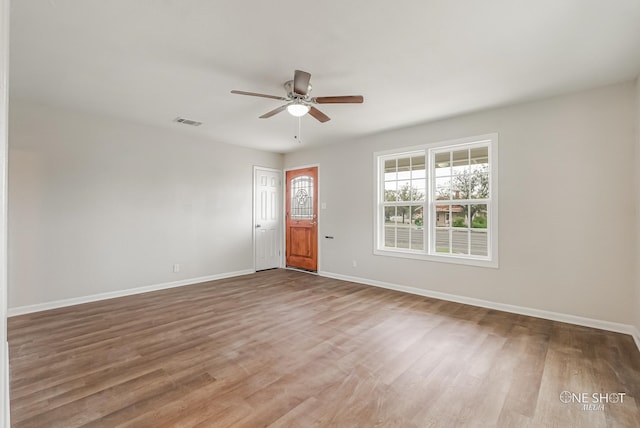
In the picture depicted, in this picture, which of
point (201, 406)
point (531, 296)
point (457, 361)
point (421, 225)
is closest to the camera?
point (201, 406)

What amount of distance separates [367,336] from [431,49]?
2720 mm

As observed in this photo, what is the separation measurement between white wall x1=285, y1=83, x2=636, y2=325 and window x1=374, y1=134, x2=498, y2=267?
0.45 feet

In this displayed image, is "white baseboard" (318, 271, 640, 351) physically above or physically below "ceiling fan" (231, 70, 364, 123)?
below

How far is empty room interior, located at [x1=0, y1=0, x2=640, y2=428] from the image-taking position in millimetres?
2123

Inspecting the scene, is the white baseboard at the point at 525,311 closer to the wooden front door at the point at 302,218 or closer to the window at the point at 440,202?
the window at the point at 440,202

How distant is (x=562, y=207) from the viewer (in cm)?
351

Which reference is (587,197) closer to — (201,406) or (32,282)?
(201,406)

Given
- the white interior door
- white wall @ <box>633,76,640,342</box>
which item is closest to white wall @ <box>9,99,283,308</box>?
the white interior door

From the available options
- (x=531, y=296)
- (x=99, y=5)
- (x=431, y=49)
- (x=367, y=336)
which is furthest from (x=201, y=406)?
(x=531, y=296)

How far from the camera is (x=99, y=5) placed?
6.88 ft

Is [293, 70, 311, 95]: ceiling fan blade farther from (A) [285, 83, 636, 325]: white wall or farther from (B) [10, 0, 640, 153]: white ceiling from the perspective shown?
(A) [285, 83, 636, 325]: white wall

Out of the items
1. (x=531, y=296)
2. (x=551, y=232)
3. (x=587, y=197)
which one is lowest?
(x=531, y=296)

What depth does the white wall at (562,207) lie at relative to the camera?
3.21 meters

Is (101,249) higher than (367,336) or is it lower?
higher
